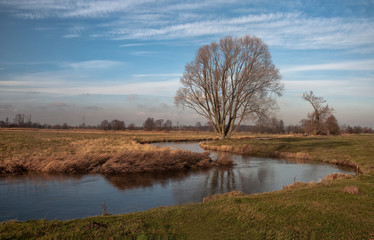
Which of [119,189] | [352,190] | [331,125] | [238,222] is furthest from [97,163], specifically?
[331,125]

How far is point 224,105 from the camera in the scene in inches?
1286

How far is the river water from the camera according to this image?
8906 mm

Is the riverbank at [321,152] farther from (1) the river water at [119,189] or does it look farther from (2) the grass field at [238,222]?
(2) the grass field at [238,222]

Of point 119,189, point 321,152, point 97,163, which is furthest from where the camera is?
point 321,152

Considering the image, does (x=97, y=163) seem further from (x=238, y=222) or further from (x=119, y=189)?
(x=238, y=222)

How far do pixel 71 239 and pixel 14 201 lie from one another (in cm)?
628

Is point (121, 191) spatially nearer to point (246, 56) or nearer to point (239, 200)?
point (239, 200)

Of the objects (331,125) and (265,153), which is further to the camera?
(331,125)

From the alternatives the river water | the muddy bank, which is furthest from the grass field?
the muddy bank

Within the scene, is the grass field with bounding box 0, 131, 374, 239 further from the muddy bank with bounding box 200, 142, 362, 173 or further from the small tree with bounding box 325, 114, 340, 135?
the small tree with bounding box 325, 114, 340, 135

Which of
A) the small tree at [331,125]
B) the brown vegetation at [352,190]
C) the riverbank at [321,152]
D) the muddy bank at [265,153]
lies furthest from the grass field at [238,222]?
the small tree at [331,125]

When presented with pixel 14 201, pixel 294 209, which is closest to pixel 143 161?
pixel 14 201

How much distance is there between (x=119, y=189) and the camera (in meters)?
12.0

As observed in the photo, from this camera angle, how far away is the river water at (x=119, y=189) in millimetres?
8906
